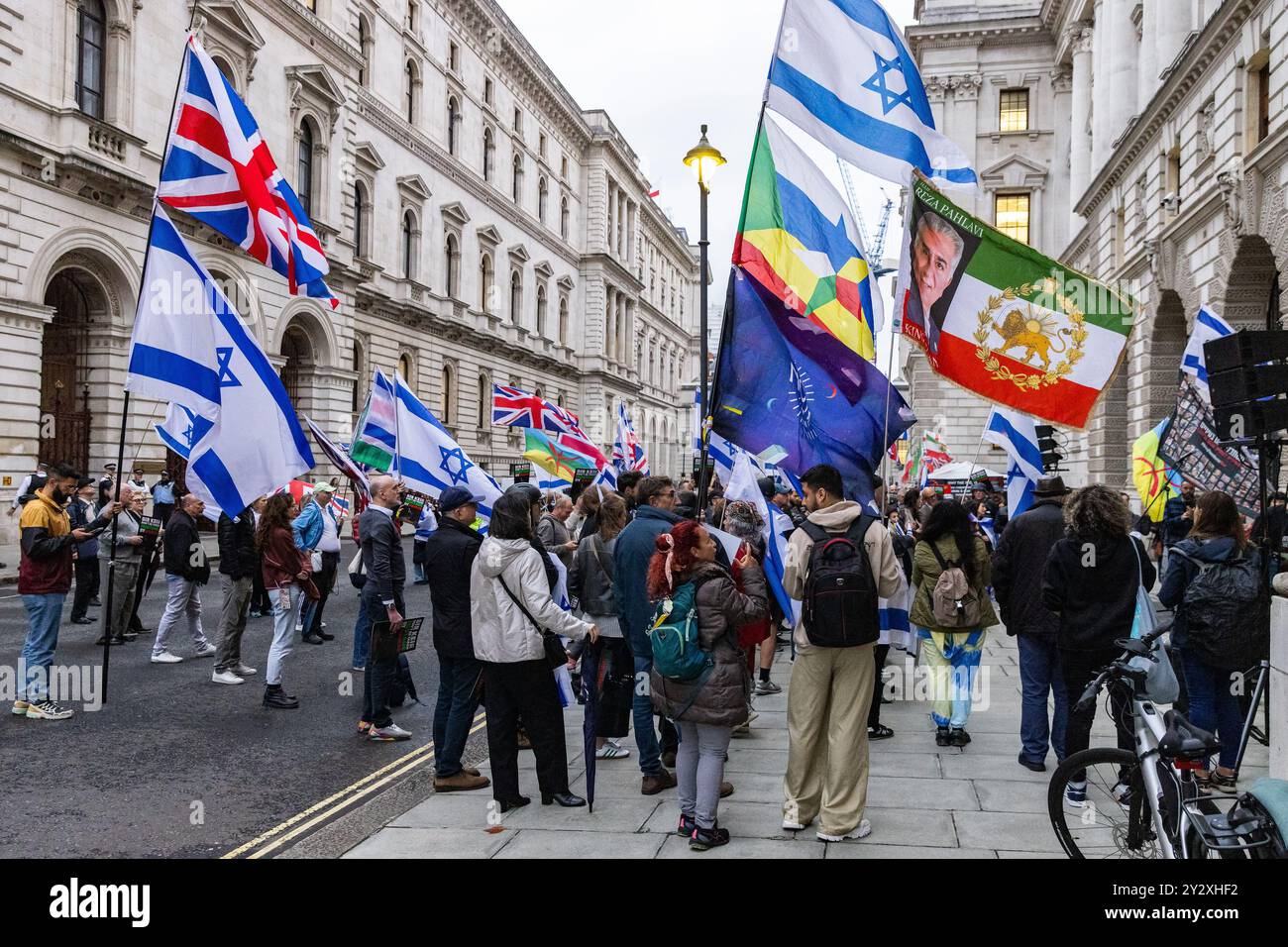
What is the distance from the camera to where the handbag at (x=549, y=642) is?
573 centimetres

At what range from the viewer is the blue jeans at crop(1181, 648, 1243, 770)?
6.05 metres

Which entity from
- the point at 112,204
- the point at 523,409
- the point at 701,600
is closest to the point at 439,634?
the point at 701,600

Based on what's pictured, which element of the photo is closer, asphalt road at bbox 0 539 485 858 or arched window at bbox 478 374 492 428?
asphalt road at bbox 0 539 485 858

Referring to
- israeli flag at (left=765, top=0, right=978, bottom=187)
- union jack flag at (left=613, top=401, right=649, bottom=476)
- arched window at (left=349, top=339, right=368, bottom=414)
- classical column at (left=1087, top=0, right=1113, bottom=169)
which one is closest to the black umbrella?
israeli flag at (left=765, top=0, right=978, bottom=187)

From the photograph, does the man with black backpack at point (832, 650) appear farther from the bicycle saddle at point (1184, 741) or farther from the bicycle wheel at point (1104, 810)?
the bicycle saddle at point (1184, 741)

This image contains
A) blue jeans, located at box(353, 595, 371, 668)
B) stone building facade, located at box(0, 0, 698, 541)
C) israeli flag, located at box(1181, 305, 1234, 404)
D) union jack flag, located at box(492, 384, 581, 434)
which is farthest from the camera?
stone building facade, located at box(0, 0, 698, 541)

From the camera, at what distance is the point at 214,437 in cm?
705

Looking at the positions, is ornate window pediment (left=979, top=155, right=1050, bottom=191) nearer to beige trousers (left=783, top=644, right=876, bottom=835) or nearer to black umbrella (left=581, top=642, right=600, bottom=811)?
black umbrella (left=581, top=642, right=600, bottom=811)

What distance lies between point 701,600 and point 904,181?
2.90 meters

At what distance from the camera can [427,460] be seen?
9602 mm

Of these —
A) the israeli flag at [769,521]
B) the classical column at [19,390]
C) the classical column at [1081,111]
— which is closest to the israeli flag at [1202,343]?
the israeli flag at [769,521]

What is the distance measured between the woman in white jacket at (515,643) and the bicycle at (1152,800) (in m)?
2.61

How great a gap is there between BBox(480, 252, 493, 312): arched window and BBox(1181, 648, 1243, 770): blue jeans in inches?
1612

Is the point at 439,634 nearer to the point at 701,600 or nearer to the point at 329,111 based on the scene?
the point at 701,600
